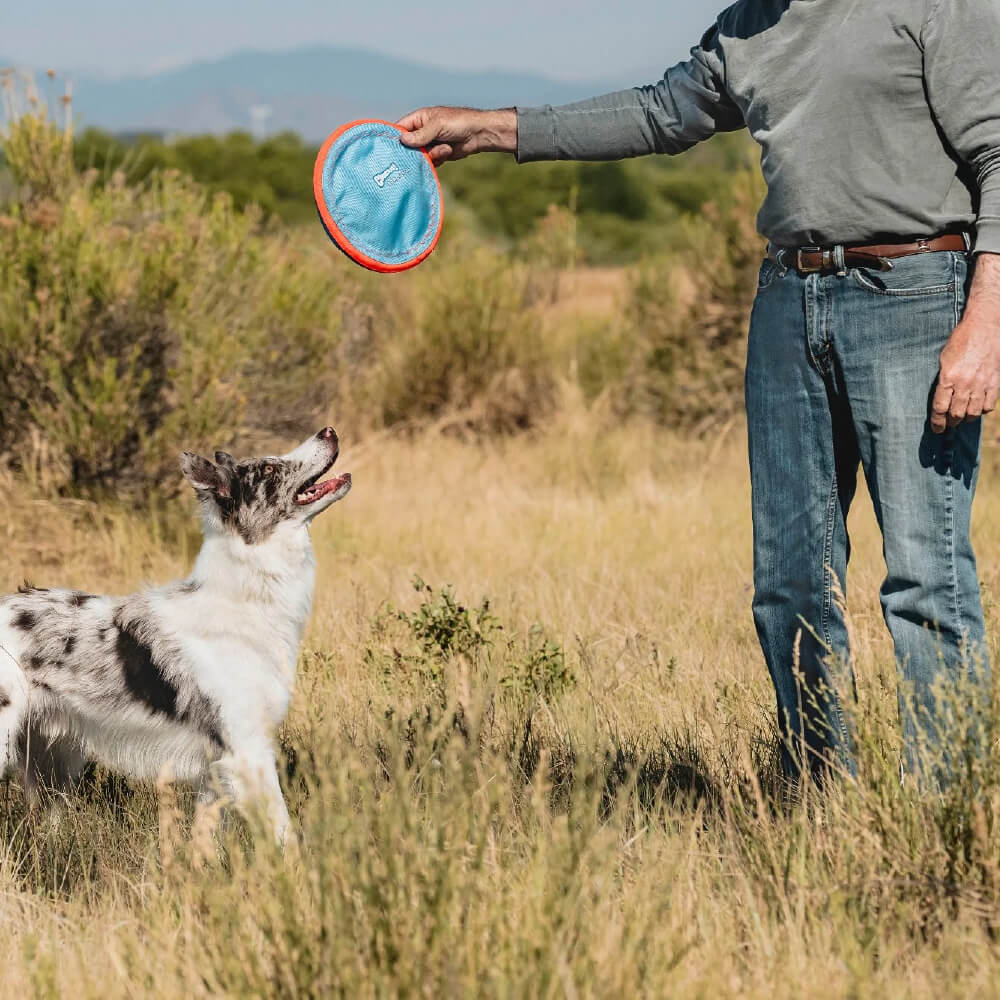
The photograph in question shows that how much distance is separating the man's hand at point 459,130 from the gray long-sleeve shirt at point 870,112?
2.50 ft

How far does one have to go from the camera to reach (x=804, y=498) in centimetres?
341

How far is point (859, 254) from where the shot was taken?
3141mm

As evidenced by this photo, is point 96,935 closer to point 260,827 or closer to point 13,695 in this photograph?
point 260,827

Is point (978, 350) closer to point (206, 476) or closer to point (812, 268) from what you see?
point (812, 268)

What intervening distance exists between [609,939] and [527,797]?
1.39m

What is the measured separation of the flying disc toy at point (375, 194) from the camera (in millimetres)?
→ 3924

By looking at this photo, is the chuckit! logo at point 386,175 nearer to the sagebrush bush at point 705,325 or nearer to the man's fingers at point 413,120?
the man's fingers at point 413,120

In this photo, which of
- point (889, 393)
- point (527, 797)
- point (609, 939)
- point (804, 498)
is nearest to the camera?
point (609, 939)

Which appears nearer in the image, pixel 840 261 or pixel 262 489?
pixel 840 261

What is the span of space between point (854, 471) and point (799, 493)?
0.61ft

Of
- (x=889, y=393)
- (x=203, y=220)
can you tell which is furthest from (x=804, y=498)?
(x=203, y=220)

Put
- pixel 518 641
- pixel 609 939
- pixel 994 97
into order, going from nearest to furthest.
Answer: pixel 609 939, pixel 994 97, pixel 518 641

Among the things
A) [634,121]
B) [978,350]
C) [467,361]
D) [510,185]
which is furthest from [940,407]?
[510,185]

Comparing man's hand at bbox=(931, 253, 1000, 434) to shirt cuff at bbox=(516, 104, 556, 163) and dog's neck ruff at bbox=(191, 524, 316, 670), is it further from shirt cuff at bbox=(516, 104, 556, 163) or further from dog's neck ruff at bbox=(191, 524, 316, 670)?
dog's neck ruff at bbox=(191, 524, 316, 670)
